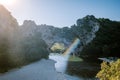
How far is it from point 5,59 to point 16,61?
17.3 feet

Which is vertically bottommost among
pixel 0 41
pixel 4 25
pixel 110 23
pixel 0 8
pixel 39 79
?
pixel 39 79

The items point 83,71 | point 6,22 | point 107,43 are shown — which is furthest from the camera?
point 107,43

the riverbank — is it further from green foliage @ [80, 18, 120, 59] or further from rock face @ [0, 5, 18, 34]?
green foliage @ [80, 18, 120, 59]

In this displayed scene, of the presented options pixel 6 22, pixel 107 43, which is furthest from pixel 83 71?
pixel 107 43

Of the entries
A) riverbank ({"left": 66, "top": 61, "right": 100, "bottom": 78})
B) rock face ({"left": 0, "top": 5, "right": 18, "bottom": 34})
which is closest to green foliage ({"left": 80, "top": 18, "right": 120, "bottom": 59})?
riverbank ({"left": 66, "top": 61, "right": 100, "bottom": 78})

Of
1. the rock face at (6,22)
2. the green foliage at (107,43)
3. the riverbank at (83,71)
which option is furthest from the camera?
the green foliage at (107,43)

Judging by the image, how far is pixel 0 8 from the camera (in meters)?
54.3

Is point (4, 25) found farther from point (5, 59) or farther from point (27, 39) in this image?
point (27, 39)

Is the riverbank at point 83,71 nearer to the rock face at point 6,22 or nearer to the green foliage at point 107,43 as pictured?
the rock face at point 6,22

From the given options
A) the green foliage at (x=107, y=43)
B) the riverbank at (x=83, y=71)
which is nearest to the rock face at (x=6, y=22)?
the riverbank at (x=83, y=71)

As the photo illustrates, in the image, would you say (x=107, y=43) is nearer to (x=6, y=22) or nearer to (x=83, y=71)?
(x=83, y=71)

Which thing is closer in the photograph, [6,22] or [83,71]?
[6,22]

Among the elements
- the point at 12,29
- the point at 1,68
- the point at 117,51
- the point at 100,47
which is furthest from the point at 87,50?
the point at 1,68

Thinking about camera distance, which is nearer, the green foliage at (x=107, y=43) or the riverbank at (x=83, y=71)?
the riverbank at (x=83, y=71)
